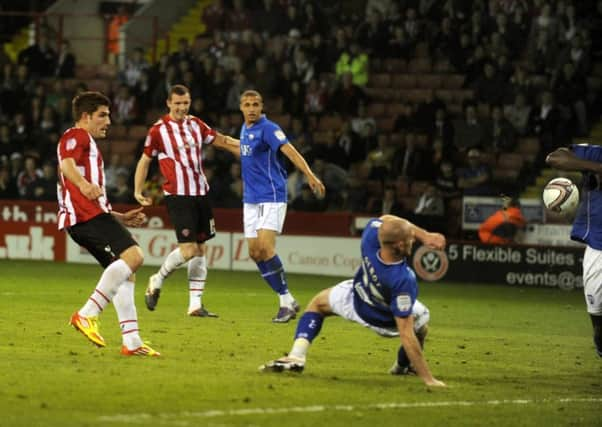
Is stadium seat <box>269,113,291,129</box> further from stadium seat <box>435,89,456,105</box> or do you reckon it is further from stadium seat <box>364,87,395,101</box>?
stadium seat <box>435,89,456,105</box>

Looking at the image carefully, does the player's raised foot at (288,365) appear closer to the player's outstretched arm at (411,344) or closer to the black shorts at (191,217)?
the player's outstretched arm at (411,344)

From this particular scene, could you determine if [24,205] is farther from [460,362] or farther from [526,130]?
[460,362]

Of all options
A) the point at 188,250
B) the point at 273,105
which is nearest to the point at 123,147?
the point at 273,105

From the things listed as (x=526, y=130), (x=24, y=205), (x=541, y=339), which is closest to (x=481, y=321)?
(x=541, y=339)

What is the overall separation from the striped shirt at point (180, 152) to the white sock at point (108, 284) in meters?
3.81

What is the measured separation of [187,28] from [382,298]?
76.1ft

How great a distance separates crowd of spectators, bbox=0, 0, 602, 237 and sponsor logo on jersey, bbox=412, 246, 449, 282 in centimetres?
128

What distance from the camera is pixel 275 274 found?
1423 cm

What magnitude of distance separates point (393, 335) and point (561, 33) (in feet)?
54.0

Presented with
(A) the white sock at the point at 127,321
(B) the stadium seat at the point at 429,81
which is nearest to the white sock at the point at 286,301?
(A) the white sock at the point at 127,321

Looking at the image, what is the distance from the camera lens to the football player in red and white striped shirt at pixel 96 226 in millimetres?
10594

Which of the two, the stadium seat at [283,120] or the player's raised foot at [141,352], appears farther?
the stadium seat at [283,120]

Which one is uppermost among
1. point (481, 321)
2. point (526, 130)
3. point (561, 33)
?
point (561, 33)

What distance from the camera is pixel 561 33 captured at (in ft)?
82.2
